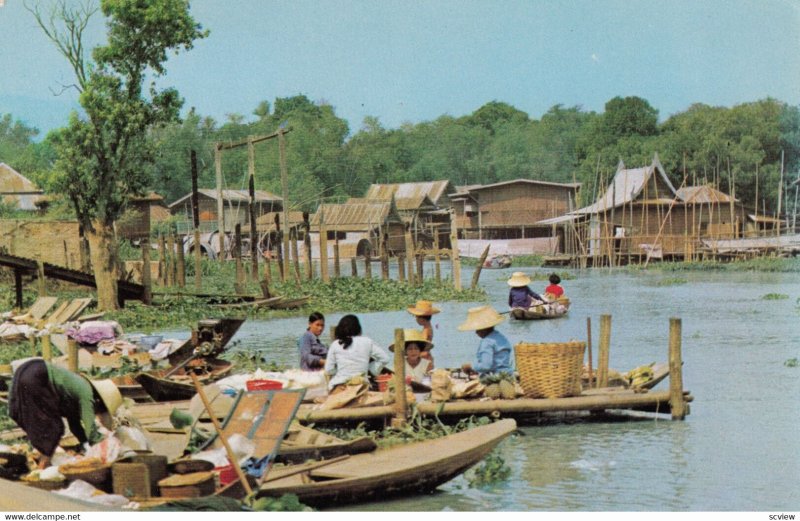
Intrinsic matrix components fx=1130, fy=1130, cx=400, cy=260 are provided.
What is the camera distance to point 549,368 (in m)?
8.63

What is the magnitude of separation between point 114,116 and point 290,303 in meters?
4.12

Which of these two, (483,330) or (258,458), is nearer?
(258,458)

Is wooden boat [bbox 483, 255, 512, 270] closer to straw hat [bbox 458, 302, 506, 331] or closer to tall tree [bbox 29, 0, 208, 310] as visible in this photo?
tall tree [bbox 29, 0, 208, 310]

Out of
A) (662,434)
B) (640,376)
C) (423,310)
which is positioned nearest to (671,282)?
(640,376)

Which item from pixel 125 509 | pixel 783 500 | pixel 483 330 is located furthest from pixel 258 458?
pixel 783 500

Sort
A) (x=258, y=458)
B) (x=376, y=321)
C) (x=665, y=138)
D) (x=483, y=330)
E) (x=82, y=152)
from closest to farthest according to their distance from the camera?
(x=258, y=458), (x=483, y=330), (x=82, y=152), (x=376, y=321), (x=665, y=138)

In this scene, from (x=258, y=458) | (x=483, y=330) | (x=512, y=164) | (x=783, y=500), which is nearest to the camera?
(x=258, y=458)

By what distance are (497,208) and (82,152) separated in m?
27.9

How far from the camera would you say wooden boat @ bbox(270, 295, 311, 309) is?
59.8ft

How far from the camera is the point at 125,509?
5793mm

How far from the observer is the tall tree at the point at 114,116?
639 inches

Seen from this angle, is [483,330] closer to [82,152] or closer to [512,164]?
[82,152]

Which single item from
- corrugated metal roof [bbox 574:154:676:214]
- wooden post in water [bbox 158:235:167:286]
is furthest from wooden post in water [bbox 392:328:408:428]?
corrugated metal roof [bbox 574:154:676:214]

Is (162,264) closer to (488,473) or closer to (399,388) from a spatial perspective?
Answer: (399,388)
